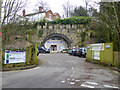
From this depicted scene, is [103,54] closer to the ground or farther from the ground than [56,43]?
closer to the ground

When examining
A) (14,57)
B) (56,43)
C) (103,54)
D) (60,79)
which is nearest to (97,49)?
(103,54)

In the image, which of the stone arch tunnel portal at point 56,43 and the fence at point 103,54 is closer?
the fence at point 103,54

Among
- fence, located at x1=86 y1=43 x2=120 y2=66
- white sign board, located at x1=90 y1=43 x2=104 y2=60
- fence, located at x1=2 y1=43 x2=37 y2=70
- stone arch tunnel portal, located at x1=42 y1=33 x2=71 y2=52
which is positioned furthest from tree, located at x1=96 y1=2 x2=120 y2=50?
stone arch tunnel portal, located at x1=42 y1=33 x2=71 y2=52

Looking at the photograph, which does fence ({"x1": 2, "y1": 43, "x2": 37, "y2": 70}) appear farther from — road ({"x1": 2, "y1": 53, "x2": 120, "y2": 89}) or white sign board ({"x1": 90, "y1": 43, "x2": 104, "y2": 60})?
white sign board ({"x1": 90, "y1": 43, "x2": 104, "y2": 60})

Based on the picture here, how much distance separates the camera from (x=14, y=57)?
11203 mm

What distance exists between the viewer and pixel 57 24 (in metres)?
40.9

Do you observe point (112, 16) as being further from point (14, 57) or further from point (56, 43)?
point (56, 43)

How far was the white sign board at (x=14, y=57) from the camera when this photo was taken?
10797 mm

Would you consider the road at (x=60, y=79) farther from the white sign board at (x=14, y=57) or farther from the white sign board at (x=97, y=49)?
the white sign board at (x=97, y=49)

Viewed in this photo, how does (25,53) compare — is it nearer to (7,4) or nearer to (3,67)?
(3,67)

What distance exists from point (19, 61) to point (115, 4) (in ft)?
31.1

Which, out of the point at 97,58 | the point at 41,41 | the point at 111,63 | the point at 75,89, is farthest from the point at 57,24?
the point at 75,89

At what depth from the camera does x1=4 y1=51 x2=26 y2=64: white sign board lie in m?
10.8

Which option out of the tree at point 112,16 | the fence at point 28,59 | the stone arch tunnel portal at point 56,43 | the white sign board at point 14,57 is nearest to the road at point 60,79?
the fence at point 28,59
